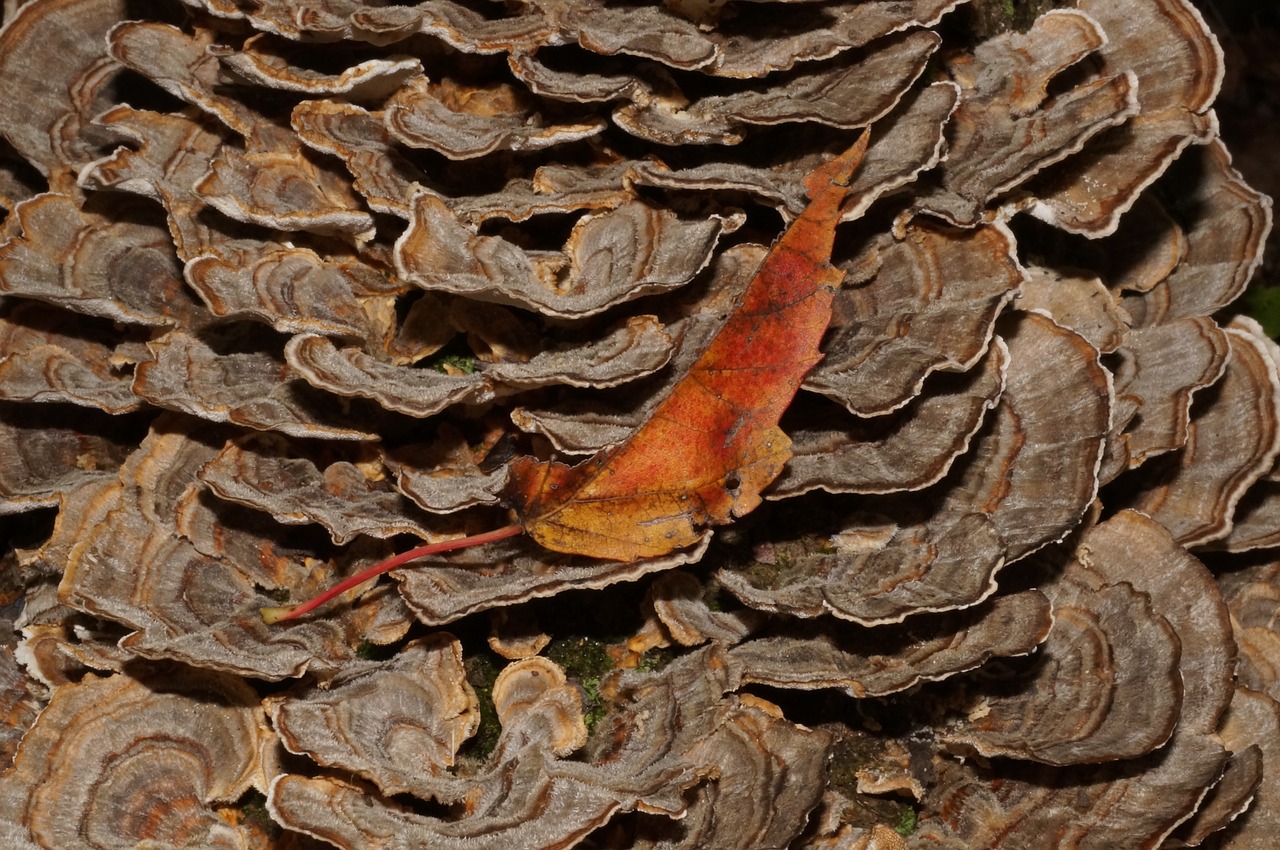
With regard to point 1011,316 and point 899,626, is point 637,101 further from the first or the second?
point 899,626

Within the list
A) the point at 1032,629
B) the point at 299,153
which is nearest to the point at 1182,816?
the point at 1032,629

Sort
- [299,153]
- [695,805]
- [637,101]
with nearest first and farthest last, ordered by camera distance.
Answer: [695,805], [637,101], [299,153]

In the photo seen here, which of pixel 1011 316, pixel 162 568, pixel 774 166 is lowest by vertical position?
pixel 162 568
